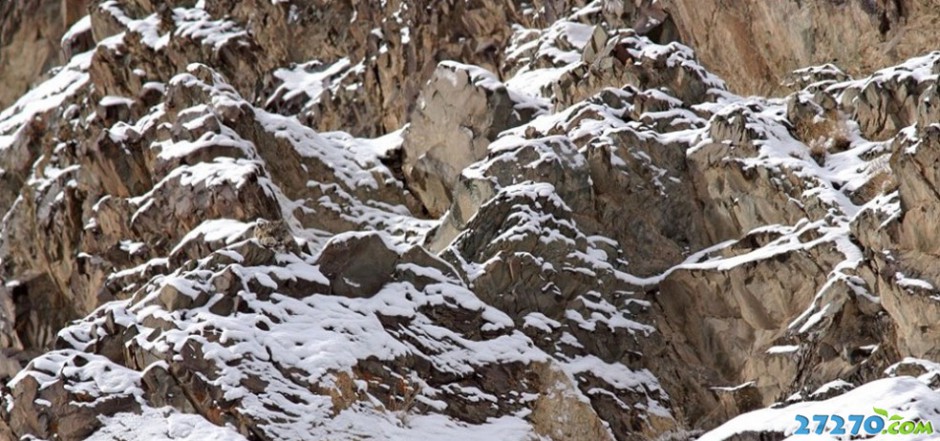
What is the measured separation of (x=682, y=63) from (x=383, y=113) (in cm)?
1165

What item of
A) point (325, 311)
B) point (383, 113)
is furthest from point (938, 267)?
point (383, 113)

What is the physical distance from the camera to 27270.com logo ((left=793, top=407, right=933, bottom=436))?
59.4 feet

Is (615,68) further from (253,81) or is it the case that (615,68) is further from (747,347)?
(253,81)

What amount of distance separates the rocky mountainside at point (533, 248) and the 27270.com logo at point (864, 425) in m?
0.25

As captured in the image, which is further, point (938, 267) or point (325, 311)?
point (325, 311)

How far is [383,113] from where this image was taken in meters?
43.7

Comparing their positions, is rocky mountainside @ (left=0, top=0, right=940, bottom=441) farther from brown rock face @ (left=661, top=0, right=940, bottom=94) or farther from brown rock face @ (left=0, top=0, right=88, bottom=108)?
brown rock face @ (left=0, top=0, right=88, bottom=108)

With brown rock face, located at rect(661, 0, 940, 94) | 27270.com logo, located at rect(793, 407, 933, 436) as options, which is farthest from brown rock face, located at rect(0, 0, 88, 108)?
27270.com logo, located at rect(793, 407, 933, 436)

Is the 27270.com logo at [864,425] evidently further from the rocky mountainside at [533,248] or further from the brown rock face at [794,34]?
the brown rock face at [794,34]

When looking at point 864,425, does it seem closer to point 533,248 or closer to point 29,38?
point 533,248

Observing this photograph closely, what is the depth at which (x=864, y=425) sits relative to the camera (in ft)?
60.2

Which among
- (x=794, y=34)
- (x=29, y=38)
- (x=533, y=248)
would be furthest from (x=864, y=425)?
(x=29, y=38)

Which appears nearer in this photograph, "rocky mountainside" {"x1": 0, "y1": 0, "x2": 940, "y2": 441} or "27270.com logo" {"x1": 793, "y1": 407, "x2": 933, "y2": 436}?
"27270.com logo" {"x1": 793, "y1": 407, "x2": 933, "y2": 436}

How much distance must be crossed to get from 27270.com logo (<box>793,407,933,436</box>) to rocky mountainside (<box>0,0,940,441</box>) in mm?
249
